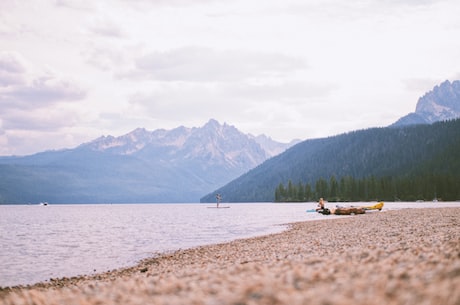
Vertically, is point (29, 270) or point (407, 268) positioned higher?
point (407, 268)

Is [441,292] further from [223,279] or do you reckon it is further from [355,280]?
[223,279]

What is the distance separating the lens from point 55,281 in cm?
2695

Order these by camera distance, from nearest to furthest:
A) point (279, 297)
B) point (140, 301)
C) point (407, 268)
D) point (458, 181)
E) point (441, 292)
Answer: point (441, 292)
point (279, 297)
point (140, 301)
point (407, 268)
point (458, 181)

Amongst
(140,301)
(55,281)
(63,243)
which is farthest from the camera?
(63,243)

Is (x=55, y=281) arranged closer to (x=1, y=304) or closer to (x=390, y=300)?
(x=1, y=304)

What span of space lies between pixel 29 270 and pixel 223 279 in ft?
88.7

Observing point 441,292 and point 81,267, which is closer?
point 441,292

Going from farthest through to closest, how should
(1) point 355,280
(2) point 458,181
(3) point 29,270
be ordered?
(2) point 458,181, (3) point 29,270, (1) point 355,280

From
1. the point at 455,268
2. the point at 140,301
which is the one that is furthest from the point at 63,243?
the point at 455,268

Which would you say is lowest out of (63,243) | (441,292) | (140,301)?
(63,243)

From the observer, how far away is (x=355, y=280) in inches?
361

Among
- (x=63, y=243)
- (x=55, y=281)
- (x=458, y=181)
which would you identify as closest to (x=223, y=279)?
(x=55, y=281)

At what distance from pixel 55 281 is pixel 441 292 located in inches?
990

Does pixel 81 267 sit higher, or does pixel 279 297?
pixel 279 297
